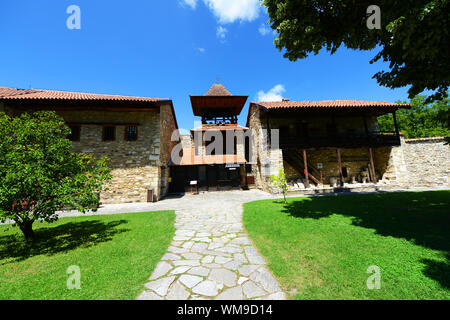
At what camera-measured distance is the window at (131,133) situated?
446 inches

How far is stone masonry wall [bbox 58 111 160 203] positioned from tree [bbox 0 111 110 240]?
6041mm

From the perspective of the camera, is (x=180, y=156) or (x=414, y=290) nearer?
(x=414, y=290)

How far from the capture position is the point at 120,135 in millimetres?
11211

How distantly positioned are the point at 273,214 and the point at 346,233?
8.24ft

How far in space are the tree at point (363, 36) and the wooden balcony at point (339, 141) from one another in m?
7.60

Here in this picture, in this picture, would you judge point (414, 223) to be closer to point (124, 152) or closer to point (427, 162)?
point (427, 162)

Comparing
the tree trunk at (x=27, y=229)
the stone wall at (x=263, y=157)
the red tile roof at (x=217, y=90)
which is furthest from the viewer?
the red tile roof at (x=217, y=90)

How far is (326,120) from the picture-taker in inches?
580

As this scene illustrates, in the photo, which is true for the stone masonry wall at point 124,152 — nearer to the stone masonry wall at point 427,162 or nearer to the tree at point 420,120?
the stone masonry wall at point 427,162

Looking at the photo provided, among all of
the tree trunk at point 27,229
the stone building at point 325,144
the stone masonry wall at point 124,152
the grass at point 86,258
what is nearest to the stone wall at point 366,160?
the stone building at point 325,144

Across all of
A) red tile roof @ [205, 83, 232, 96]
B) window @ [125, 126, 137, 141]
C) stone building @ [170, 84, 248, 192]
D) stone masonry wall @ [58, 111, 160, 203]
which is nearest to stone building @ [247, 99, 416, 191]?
stone building @ [170, 84, 248, 192]

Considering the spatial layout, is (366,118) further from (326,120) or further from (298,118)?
(298,118)
